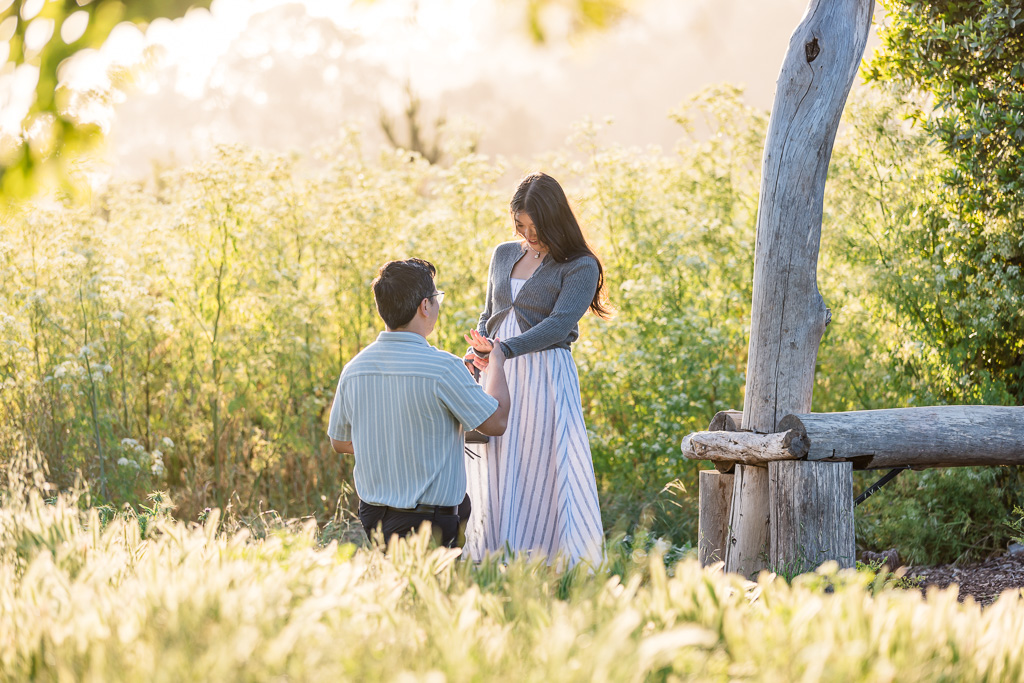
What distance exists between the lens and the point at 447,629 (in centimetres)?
168

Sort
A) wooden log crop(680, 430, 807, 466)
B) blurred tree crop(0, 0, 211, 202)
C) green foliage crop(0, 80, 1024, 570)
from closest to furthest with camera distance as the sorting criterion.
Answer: blurred tree crop(0, 0, 211, 202) < wooden log crop(680, 430, 807, 466) < green foliage crop(0, 80, 1024, 570)

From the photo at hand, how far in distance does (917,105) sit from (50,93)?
4.75m

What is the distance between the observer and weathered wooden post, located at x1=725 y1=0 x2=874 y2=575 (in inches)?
135

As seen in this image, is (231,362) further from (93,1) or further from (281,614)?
(93,1)

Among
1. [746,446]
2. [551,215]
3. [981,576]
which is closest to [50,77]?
[551,215]

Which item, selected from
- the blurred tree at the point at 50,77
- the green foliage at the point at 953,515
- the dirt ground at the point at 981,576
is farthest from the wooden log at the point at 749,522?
the blurred tree at the point at 50,77

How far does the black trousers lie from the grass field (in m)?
0.39

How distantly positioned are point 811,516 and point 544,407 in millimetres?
1037

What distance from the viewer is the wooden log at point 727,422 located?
3.68 m

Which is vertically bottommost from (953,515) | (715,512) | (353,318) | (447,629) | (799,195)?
(953,515)

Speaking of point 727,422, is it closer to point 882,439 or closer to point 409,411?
point 882,439

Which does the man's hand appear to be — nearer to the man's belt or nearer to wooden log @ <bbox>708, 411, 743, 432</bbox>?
the man's belt

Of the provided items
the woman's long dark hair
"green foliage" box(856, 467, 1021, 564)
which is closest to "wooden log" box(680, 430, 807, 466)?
the woman's long dark hair

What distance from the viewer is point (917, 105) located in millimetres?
4984
